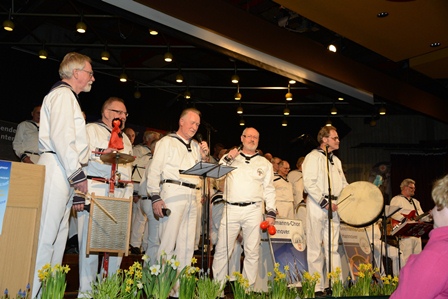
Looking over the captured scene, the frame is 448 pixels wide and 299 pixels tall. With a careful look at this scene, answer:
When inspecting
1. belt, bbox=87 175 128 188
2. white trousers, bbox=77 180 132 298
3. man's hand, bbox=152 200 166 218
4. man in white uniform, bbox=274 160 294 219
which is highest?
man in white uniform, bbox=274 160 294 219

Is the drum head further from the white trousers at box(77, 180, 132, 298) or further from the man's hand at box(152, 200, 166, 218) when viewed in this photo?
the white trousers at box(77, 180, 132, 298)

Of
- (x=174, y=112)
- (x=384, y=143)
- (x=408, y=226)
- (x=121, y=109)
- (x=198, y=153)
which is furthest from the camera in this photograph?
(x=384, y=143)

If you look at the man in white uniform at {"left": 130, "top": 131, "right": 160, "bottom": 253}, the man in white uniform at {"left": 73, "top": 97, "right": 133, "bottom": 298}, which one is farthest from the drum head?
the man in white uniform at {"left": 130, "top": 131, "right": 160, "bottom": 253}

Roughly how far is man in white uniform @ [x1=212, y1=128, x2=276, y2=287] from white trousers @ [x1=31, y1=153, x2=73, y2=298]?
2623mm

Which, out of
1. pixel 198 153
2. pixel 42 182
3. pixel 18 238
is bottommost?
pixel 18 238

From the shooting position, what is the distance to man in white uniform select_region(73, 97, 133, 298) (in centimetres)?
513

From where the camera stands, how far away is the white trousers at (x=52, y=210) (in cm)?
409

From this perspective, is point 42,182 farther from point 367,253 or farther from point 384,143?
point 384,143

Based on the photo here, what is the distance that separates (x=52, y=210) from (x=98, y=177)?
1.24 metres

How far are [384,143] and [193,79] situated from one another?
6729 mm

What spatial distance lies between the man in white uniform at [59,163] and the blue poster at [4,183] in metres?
0.67

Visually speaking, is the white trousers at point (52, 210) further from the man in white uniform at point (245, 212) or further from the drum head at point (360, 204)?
the drum head at point (360, 204)

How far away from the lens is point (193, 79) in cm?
1499

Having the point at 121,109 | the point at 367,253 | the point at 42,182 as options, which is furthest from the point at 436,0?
the point at 42,182
